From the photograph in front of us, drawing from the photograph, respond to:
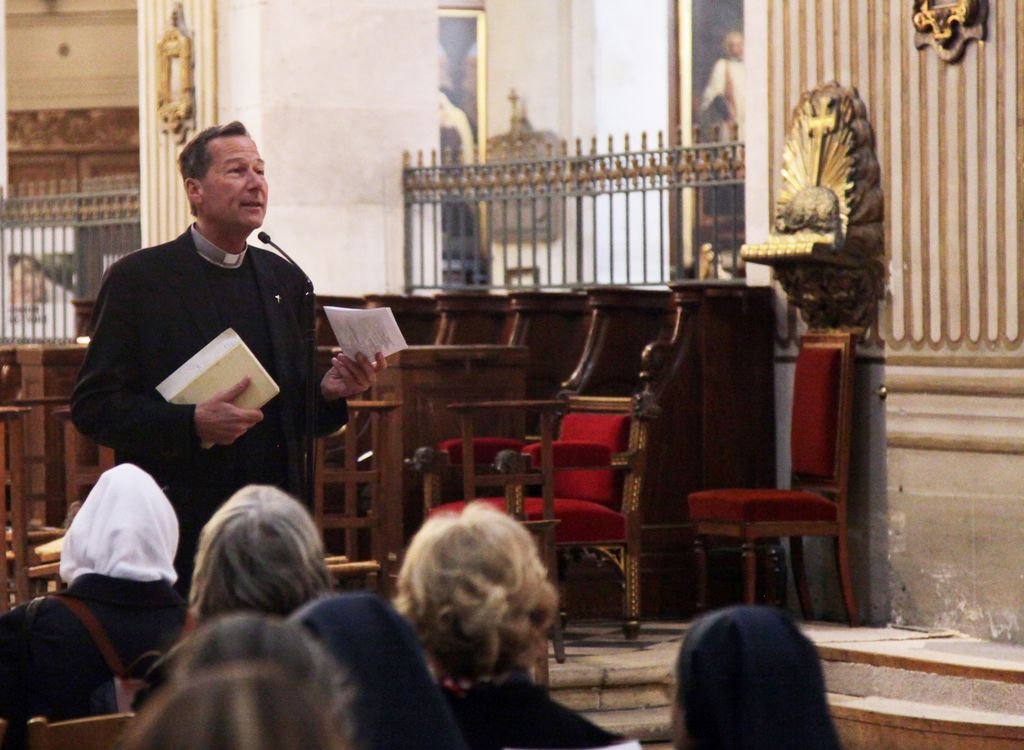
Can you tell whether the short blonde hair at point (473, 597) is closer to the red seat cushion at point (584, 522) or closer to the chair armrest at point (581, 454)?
the red seat cushion at point (584, 522)

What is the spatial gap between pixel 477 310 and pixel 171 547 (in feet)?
18.7

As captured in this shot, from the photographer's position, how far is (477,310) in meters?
8.92

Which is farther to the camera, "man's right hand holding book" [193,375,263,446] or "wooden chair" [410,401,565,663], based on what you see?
"wooden chair" [410,401,565,663]

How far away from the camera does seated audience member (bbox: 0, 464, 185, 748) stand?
10.2ft

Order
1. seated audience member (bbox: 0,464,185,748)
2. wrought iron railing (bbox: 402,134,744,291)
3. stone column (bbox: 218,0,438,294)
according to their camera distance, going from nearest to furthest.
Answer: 1. seated audience member (bbox: 0,464,185,748)
2. wrought iron railing (bbox: 402,134,744,291)
3. stone column (bbox: 218,0,438,294)

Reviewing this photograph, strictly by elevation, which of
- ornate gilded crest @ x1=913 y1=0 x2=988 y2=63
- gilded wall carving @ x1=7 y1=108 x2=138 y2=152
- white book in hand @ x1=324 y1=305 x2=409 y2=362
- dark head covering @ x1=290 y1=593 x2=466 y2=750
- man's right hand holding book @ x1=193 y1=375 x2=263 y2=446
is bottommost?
dark head covering @ x1=290 y1=593 x2=466 y2=750

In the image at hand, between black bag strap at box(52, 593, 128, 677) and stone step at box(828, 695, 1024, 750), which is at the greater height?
black bag strap at box(52, 593, 128, 677)

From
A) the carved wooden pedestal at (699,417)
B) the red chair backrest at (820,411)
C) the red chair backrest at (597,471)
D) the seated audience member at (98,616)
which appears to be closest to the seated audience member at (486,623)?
the seated audience member at (98,616)

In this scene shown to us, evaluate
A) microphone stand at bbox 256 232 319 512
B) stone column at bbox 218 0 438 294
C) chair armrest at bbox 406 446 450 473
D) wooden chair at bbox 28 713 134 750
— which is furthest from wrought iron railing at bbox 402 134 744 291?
wooden chair at bbox 28 713 134 750

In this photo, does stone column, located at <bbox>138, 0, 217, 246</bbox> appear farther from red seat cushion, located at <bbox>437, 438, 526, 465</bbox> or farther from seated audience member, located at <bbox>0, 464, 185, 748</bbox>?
seated audience member, located at <bbox>0, 464, 185, 748</bbox>

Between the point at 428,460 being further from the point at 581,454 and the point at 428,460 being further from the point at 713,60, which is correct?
the point at 713,60

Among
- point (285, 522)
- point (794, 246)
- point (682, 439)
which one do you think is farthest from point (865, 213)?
point (285, 522)

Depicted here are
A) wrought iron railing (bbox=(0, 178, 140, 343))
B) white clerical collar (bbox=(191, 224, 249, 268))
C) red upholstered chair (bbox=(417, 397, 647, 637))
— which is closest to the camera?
white clerical collar (bbox=(191, 224, 249, 268))

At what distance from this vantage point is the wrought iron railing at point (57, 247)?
40.9ft
